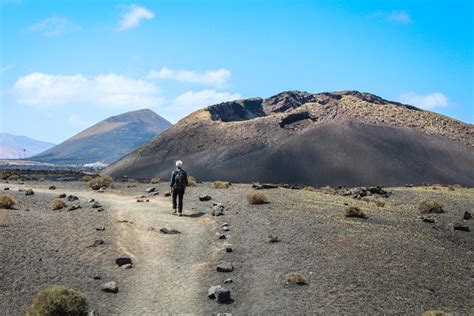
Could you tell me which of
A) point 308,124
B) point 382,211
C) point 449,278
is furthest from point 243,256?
point 308,124

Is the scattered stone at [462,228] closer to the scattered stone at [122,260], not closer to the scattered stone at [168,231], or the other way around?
the scattered stone at [168,231]

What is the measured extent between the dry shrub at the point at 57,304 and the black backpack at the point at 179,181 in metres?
11.0

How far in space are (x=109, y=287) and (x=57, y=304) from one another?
2.09 m

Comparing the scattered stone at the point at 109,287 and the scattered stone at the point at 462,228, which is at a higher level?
the scattered stone at the point at 462,228

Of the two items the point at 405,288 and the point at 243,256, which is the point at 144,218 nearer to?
the point at 243,256

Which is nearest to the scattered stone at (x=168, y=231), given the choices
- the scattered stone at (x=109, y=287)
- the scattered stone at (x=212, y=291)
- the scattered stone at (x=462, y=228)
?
the scattered stone at (x=109, y=287)

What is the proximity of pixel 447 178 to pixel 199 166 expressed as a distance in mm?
48790

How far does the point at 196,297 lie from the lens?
462 inches

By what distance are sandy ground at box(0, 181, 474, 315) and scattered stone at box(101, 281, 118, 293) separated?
217 millimetres

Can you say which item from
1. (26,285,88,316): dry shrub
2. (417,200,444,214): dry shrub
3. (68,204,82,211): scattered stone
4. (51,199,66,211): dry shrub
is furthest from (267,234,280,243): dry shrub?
(417,200,444,214): dry shrub

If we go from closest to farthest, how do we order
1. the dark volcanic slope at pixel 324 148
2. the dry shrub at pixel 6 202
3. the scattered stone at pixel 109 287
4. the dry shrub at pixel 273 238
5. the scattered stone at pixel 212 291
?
the scattered stone at pixel 212 291 → the scattered stone at pixel 109 287 → the dry shrub at pixel 273 238 → the dry shrub at pixel 6 202 → the dark volcanic slope at pixel 324 148

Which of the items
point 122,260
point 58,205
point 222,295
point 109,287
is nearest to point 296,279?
point 222,295

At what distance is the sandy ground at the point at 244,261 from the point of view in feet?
37.8

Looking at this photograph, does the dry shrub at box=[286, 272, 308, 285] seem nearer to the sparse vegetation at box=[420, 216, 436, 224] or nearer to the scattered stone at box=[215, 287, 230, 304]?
the scattered stone at box=[215, 287, 230, 304]
